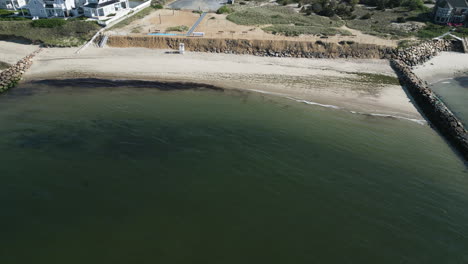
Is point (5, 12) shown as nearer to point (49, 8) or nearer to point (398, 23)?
point (49, 8)

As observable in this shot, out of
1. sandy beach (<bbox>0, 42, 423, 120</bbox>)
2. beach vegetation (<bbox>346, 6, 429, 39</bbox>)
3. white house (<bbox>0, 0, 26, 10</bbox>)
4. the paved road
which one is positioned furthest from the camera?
the paved road

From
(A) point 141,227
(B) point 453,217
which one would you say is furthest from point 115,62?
(B) point 453,217

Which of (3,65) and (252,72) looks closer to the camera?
(252,72)

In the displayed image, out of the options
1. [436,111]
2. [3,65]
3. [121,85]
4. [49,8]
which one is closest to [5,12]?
[49,8]

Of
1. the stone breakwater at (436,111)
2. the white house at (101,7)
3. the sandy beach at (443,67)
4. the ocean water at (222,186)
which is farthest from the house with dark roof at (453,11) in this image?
the white house at (101,7)

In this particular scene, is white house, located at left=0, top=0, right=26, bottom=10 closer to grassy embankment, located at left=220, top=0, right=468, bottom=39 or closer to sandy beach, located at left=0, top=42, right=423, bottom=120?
sandy beach, located at left=0, top=42, right=423, bottom=120

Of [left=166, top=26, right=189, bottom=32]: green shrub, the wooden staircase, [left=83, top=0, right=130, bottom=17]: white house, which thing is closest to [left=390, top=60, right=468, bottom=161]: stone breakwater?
the wooden staircase

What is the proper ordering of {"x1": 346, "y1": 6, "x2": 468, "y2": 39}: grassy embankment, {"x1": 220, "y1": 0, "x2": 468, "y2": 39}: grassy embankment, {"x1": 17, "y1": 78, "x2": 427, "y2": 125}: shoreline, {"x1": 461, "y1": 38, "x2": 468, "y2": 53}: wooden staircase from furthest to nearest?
{"x1": 346, "y1": 6, "x2": 468, "y2": 39}: grassy embankment < {"x1": 220, "y1": 0, "x2": 468, "y2": 39}: grassy embankment < {"x1": 461, "y1": 38, "x2": 468, "y2": 53}: wooden staircase < {"x1": 17, "y1": 78, "x2": 427, "y2": 125}: shoreline
